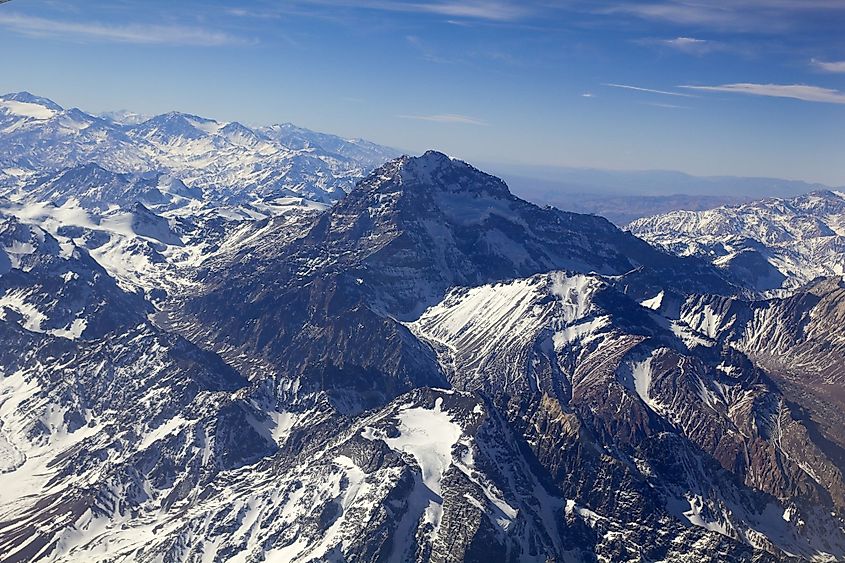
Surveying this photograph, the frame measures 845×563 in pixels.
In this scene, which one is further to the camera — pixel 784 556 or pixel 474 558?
pixel 784 556

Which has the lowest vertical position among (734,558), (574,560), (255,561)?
(255,561)

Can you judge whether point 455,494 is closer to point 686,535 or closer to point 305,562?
point 305,562

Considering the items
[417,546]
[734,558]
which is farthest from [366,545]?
[734,558]

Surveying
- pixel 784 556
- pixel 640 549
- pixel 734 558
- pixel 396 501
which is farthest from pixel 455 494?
pixel 784 556

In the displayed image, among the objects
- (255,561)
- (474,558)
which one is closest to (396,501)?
(474,558)

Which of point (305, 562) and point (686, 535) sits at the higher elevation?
point (686, 535)

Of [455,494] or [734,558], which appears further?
[455,494]

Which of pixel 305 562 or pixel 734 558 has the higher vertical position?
pixel 734 558

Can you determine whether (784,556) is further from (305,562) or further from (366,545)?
(305,562)

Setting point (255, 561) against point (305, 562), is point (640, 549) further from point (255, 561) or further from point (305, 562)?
point (255, 561)
